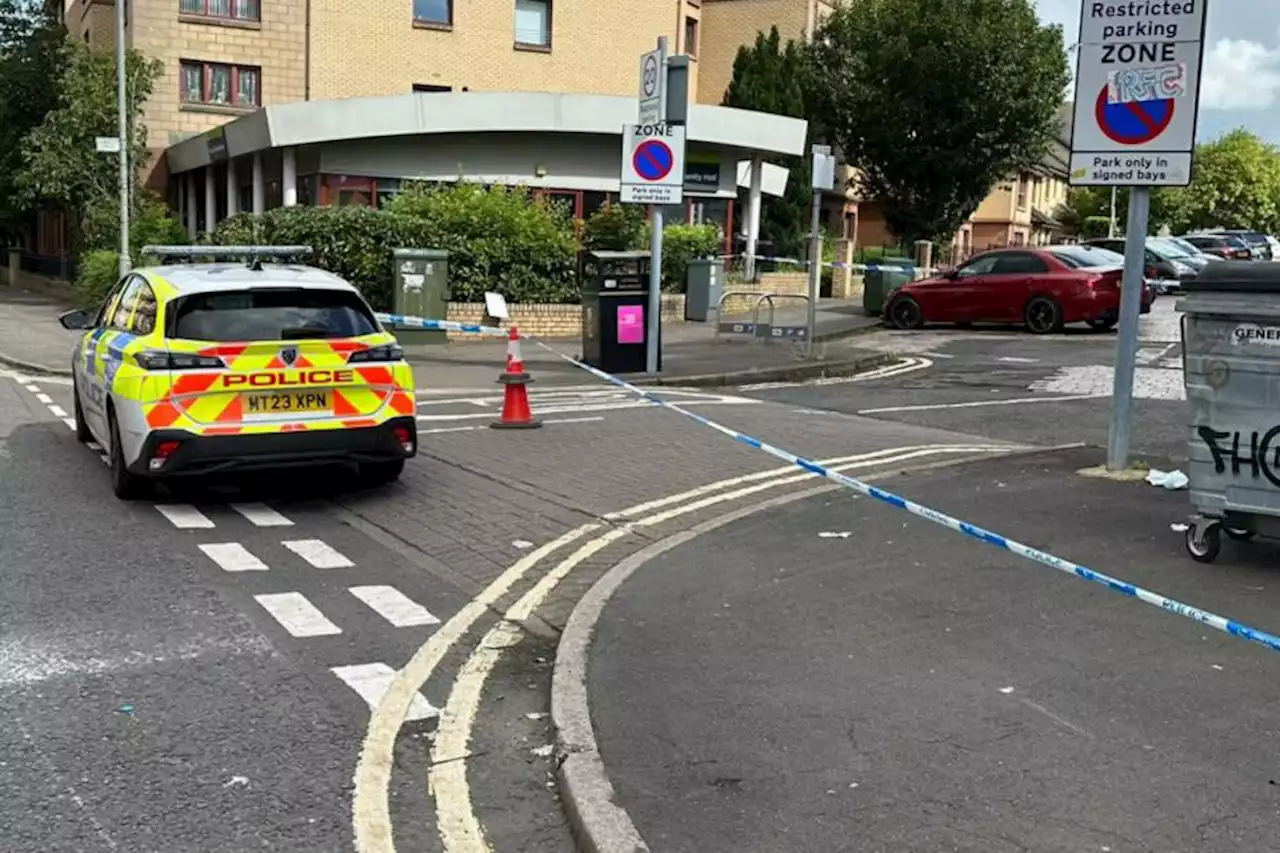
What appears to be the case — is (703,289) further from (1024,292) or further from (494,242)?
(1024,292)

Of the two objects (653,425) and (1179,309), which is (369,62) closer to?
(653,425)

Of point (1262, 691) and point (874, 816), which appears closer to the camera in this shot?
point (874, 816)

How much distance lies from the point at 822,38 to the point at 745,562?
36523 millimetres

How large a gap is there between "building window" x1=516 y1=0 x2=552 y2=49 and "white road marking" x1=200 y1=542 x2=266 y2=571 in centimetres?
3337

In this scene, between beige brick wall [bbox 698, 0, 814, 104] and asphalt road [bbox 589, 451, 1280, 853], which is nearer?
asphalt road [bbox 589, 451, 1280, 853]

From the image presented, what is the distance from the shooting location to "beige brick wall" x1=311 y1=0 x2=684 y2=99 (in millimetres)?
36375

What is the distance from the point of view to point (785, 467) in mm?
10039

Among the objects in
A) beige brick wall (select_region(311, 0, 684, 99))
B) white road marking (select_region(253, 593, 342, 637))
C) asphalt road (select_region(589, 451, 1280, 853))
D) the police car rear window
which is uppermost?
beige brick wall (select_region(311, 0, 684, 99))

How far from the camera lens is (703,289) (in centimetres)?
2502

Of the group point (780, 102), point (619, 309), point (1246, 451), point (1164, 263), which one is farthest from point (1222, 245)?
point (1246, 451)

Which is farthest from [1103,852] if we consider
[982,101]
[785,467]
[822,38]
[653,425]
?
[822,38]

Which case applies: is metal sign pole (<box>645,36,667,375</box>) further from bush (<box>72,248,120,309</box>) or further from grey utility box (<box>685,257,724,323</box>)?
bush (<box>72,248,120,309</box>)

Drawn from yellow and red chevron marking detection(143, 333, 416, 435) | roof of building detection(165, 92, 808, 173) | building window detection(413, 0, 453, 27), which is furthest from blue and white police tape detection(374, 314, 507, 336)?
building window detection(413, 0, 453, 27)

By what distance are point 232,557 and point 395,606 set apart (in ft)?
4.59
